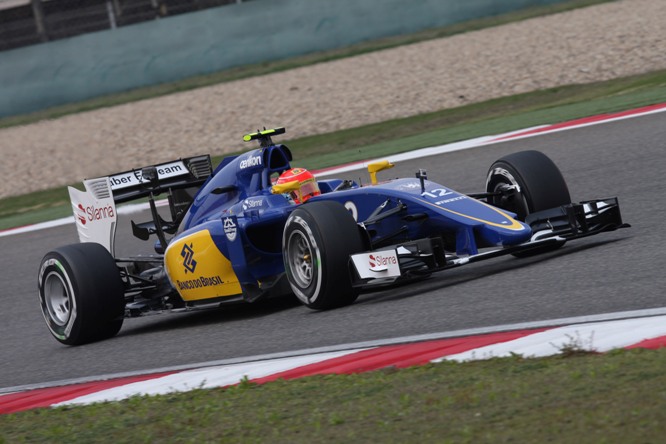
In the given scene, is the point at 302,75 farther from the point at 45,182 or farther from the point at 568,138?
the point at 568,138

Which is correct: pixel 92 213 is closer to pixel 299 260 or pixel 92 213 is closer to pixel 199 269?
pixel 199 269

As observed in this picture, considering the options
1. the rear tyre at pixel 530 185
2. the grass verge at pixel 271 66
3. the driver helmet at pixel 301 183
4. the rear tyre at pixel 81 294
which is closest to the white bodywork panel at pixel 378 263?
the driver helmet at pixel 301 183

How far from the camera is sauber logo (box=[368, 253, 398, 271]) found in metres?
6.91

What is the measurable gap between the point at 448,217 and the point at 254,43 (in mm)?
19148

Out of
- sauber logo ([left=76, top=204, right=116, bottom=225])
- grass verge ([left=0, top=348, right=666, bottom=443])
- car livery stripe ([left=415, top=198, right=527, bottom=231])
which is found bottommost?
grass verge ([left=0, top=348, right=666, bottom=443])

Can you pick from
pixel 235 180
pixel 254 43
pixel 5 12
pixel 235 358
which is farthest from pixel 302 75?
pixel 235 358

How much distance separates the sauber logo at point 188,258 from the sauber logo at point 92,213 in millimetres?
963

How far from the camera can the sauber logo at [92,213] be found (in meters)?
8.91

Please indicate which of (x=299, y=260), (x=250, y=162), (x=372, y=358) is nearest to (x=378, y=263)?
(x=299, y=260)

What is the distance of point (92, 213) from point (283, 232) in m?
2.21

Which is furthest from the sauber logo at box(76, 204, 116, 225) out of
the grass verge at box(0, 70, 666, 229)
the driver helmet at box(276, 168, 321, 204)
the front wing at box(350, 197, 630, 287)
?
the grass verge at box(0, 70, 666, 229)

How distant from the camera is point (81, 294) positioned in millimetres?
8078

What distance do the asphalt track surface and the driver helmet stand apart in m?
0.76

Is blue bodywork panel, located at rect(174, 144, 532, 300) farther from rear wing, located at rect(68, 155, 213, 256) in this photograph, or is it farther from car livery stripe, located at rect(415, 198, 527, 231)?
rear wing, located at rect(68, 155, 213, 256)
